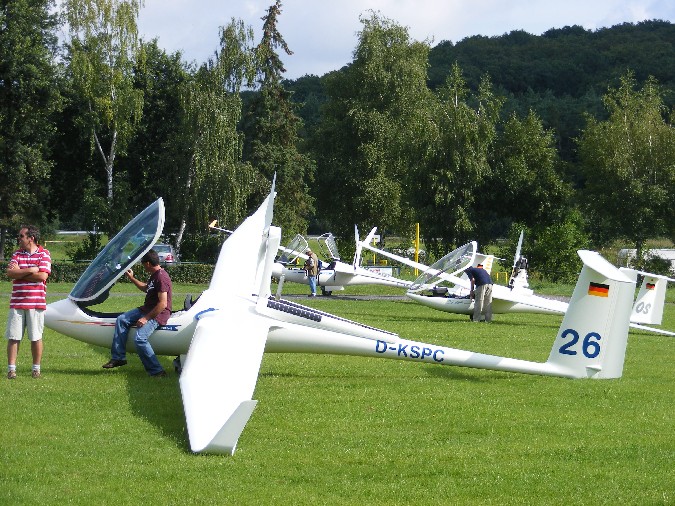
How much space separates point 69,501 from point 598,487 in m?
3.84

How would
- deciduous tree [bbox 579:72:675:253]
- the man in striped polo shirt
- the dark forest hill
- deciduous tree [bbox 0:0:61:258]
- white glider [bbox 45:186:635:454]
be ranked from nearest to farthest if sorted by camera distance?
white glider [bbox 45:186:635:454], the man in striped polo shirt, deciduous tree [bbox 0:0:61:258], deciduous tree [bbox 579:72:675:253], the dark forest hill

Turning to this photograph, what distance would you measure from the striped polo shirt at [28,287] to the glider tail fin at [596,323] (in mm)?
6243

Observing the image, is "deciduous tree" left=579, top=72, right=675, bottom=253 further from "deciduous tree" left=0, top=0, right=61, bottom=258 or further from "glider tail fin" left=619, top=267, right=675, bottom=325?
"deciduous tree" left=0, top=0, right=61, bottom=258

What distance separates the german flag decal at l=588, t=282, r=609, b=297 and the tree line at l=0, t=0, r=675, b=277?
31.1 meters

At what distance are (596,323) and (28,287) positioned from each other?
6685 millimetres

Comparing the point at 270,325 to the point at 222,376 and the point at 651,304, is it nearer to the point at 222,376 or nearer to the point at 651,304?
the point at 222,376

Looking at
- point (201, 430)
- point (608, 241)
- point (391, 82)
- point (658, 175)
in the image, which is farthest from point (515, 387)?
point (391, 82)

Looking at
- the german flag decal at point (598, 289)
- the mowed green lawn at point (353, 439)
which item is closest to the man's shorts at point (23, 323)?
the mowed green lawn at point (353, 439)

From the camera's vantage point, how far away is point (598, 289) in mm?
9805

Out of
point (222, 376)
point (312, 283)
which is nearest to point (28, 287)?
point (222, 376)

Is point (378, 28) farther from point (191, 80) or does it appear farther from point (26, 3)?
point (26, 3)

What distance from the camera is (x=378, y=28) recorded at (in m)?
53.9

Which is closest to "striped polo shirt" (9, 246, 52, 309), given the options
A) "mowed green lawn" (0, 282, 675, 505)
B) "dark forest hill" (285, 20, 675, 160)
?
"mowed green lawn" (0, 282, 675, 505)

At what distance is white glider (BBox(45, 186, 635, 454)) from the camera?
9672 mm
